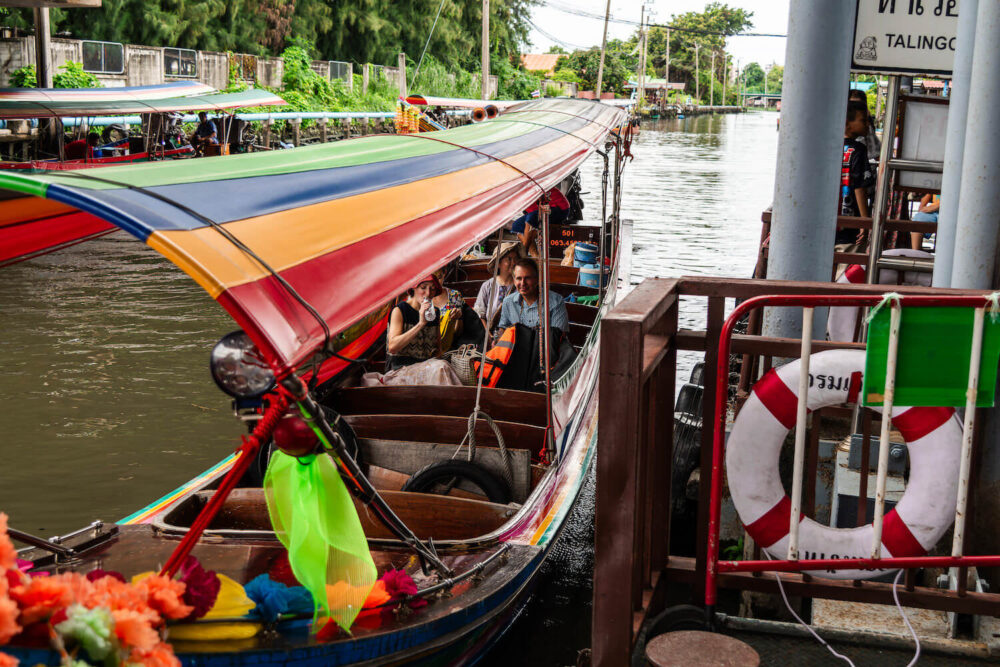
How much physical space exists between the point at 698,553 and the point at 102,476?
5.69 m

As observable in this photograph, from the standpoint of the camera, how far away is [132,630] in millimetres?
2309

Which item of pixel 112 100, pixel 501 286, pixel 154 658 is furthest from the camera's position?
pixel 112 100

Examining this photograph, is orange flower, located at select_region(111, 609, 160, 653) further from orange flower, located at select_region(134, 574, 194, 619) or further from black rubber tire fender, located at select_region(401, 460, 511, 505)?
black rubber tire fender, located at select_region(401, 460, 511, 505)

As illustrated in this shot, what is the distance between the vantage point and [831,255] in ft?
13.9

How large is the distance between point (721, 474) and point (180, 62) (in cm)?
3187

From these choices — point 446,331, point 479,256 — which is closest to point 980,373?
point 446,331

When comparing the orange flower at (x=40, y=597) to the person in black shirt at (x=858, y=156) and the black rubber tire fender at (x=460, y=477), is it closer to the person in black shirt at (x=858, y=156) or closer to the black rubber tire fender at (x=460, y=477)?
the black rubber tire fender at (x=460, y=477)

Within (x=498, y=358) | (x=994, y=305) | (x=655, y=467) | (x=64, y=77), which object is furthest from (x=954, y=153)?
(x=64, y=77)

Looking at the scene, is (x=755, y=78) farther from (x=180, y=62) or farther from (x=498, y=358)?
(x=498, y=358)

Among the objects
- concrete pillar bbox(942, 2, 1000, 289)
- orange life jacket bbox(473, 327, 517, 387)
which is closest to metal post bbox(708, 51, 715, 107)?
orange life jacket bbox(473, 327, 517, 387)

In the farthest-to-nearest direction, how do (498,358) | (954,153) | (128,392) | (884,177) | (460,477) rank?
(128,392) → (498,358) → (884,177) → (460,477) → (954,153)

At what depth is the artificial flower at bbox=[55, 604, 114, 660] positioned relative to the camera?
87.8 inches

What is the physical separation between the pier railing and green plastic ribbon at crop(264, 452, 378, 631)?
76 cm

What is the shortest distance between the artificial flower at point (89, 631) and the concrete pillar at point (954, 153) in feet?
12.2
